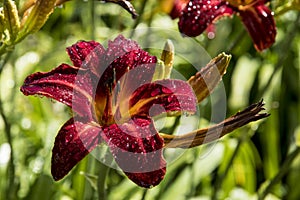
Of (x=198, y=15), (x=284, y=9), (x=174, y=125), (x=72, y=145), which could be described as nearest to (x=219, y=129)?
(x=72, y=145)

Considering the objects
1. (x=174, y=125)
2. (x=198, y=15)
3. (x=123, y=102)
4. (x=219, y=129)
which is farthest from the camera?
(x=174, y=125)

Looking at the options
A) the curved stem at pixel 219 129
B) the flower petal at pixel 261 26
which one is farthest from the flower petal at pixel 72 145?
the flower petal at pixel 261 26

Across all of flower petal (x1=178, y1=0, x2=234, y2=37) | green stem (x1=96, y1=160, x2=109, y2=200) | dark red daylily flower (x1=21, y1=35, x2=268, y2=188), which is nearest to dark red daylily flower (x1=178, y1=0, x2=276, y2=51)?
flower petal (x1=178, y1=0, x2=234, y2=37)

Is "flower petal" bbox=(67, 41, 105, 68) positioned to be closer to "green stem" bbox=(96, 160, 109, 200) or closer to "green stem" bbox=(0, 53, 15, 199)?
"green stem" bbox=(96, 160, 109, 200)

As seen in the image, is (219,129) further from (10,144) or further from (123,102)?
(10,144)

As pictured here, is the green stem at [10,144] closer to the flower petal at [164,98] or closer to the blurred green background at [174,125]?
the blurred green background at [174,125]

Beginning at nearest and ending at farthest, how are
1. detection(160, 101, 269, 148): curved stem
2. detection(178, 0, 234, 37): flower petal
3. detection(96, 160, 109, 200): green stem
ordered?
detection(160, 101, 269, 148): curved stem, detection(96, 160, 109, 200): green stem, detection(178, 0, 234, 37): flower petal

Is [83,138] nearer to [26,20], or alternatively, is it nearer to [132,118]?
[132,118]
